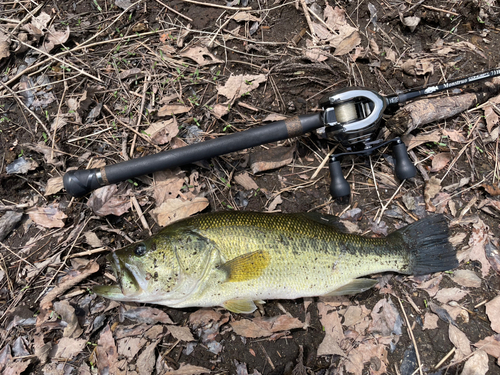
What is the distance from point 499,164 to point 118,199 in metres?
4.92

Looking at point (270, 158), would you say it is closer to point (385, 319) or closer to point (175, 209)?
point (175, 209)

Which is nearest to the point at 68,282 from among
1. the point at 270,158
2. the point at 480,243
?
the point at 270,158

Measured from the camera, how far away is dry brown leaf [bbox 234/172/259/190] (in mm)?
3629

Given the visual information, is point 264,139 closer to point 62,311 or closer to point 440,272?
point 440,272

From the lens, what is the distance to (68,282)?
332 centimetres

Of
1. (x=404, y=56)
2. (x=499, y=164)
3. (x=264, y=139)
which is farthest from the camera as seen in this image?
(x=404, y=56)

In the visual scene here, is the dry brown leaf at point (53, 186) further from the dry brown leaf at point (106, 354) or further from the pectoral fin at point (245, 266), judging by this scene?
the pectoral fin at point (245, 266)

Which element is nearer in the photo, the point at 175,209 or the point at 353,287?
the point at 353,287

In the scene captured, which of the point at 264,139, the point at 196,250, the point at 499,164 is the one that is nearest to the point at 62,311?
the point at 196,250

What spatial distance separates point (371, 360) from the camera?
3.18 meters

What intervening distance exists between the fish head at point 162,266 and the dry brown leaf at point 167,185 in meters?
0.74

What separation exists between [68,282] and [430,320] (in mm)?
4257

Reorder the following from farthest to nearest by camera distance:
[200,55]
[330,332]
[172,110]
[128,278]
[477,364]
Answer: [200,55] < [172,110] < [330,332] < [477,364] < [128,278]

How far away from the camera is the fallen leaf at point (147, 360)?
3107 millimetres
